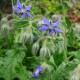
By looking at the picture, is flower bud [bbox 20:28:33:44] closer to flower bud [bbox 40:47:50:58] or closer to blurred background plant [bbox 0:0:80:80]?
blurred background plant [bbox 0:0:80:80]

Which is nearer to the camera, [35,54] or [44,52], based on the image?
[44,52]

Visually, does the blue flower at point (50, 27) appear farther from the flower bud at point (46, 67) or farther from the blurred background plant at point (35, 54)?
the flower bud at point (46, 67)

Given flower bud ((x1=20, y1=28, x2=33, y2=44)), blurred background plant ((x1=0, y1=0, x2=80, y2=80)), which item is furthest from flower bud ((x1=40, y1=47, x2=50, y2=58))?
flower bud ((x1=20, y1=28, x2=33, y2=44))

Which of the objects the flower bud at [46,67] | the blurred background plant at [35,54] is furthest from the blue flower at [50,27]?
the flower bud at [46,67]

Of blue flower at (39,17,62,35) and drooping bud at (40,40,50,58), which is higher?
blue flower at (39,17,62,35)

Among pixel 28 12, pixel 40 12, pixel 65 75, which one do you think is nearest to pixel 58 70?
pixel 65 75

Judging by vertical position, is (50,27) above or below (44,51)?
above

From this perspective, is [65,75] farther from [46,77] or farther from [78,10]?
[78,10]

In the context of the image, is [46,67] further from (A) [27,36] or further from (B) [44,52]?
(A) [27,36]

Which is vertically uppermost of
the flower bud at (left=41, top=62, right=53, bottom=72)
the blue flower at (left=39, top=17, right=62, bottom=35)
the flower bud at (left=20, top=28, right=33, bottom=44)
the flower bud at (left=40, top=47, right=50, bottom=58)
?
the blue flower at (left=39, top=17, right=62, bottom=35)

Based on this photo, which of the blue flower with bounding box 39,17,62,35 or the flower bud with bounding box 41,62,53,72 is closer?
the flower bud with bounding box 41,62,53,72

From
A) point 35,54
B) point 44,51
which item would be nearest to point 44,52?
point 44,51
